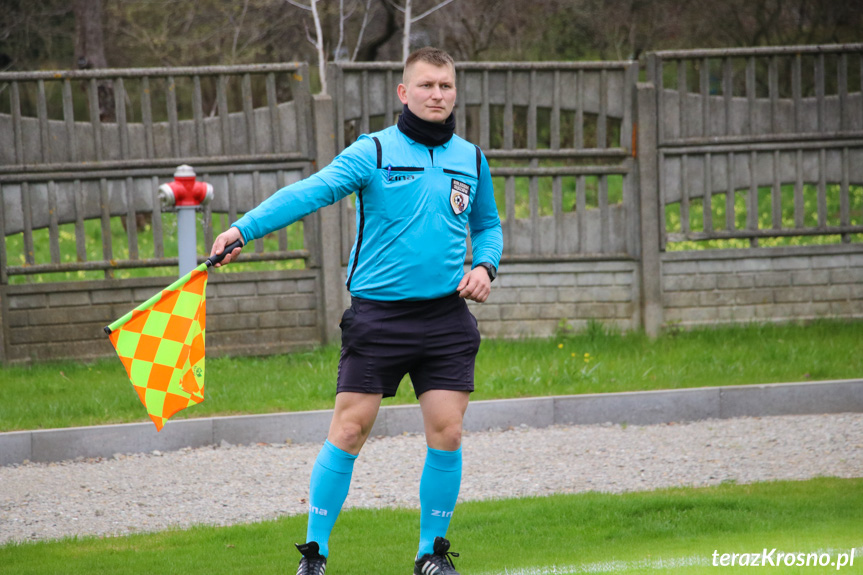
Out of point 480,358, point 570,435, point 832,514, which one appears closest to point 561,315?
point 480,358

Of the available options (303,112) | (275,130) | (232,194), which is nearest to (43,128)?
(232,194)

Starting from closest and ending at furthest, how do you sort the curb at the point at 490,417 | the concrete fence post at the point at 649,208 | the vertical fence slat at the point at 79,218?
the curb at the point at 490,417 < the vertical fence slat at the point at 79,218 < the concrete fence post at the point at 649,208

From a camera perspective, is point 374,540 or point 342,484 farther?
point 374,540

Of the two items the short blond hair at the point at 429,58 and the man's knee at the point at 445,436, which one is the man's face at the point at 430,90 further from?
the man's knee at the point at 445,436

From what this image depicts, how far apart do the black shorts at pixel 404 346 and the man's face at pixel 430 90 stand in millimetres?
734

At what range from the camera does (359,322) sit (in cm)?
386

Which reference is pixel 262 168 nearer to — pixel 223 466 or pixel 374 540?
pixel 223 466

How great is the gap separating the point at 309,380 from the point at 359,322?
4463mm

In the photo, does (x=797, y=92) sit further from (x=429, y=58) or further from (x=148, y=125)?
(x=429, y=58)

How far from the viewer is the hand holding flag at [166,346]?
375cm

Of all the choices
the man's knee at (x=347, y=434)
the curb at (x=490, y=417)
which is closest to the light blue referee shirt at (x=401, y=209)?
the man's knee at (x=347, y=434)

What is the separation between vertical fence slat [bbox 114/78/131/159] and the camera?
893cm

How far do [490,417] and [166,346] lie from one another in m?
3.97

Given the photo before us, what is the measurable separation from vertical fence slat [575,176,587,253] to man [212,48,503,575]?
595cm
